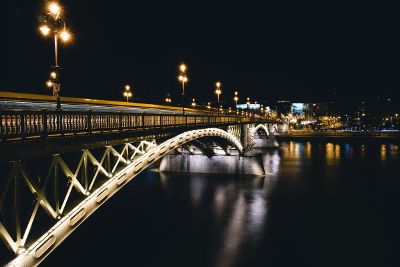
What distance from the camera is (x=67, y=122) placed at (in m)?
10.6

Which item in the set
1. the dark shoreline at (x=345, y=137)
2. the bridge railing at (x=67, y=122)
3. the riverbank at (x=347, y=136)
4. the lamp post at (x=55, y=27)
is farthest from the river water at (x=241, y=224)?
the riverbank at (x=347, y=136)

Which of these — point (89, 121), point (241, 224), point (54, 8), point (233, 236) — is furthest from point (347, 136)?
point (54, 8)

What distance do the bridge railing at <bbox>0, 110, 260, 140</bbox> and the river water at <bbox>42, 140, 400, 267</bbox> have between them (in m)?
7.21

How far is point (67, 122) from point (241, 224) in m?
17.1

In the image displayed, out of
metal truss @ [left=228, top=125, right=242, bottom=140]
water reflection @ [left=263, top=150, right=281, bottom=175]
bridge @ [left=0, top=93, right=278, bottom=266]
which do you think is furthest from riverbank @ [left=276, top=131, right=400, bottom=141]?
bridge @ [left=0, top=93, right=278, bottom=266]

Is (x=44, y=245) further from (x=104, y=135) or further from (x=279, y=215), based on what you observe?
(x=279, y=215)

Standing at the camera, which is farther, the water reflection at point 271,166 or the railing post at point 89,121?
the water reflection at point 271,166

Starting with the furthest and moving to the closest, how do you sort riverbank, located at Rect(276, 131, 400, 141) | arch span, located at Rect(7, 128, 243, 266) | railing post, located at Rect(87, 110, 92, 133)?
riverbank, located at Rect(276, 131, 400, 141) → railing post, located at Rect(87, 110, 92, 133) → arch span, located at Rect(7, 128, 243, 266)

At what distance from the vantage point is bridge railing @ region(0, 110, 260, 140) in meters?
8.45

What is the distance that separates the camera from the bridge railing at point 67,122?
8.45 metres

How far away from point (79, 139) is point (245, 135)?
39.3 m

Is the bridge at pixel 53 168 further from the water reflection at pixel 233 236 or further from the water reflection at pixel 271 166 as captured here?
the water reflection at pixel 271 166

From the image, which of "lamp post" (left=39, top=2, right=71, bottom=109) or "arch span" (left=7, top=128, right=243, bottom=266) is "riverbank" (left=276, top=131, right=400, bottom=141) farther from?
"lamp post" (left=39, top=2, right=71, bottom=109)

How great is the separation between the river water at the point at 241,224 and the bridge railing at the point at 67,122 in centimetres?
721
